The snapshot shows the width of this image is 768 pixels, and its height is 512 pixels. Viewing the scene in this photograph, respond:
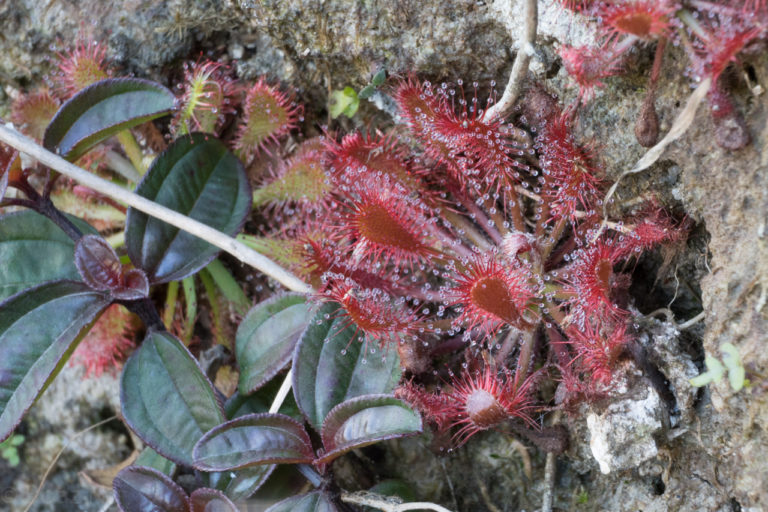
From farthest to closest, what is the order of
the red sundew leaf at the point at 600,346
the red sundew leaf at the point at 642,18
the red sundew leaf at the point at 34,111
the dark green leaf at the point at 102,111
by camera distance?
the red sundew leaf at the point at 34,111
the dark green leaf at the point at 102,111
the red sundew leaf at the point at 600,346
the red sundew leaf at the point at 642,18

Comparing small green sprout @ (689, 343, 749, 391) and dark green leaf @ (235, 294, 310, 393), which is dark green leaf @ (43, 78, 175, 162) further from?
small green sprout @ (689, 343, 749, 391)

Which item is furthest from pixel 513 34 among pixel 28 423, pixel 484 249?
pixel 28 423

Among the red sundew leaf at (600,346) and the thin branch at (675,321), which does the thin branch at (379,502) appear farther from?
the thin branch at (675,321)

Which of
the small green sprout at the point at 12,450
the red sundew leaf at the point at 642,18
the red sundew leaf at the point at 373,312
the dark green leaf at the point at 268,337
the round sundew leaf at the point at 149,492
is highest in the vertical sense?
the red sundew leaf at the point at 642,18

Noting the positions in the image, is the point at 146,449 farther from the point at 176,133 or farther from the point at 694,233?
the point at 694,233

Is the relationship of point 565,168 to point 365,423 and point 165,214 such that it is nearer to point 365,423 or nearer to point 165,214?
point 365,423

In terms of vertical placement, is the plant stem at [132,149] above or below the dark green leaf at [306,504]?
above

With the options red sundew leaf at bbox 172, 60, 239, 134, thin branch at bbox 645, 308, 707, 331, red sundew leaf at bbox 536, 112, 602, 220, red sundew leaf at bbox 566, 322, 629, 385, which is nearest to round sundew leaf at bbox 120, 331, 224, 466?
red sundew leaf at bbox 172, 60, 239, 134

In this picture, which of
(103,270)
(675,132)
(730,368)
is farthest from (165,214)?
(730,368)

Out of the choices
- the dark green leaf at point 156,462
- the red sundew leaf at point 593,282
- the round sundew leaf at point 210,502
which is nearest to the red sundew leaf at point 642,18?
the red sundew leaf at point 593,282

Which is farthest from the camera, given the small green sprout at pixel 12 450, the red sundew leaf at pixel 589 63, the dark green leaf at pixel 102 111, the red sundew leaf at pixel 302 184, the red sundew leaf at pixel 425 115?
the small green sprout at pixel 12 450
